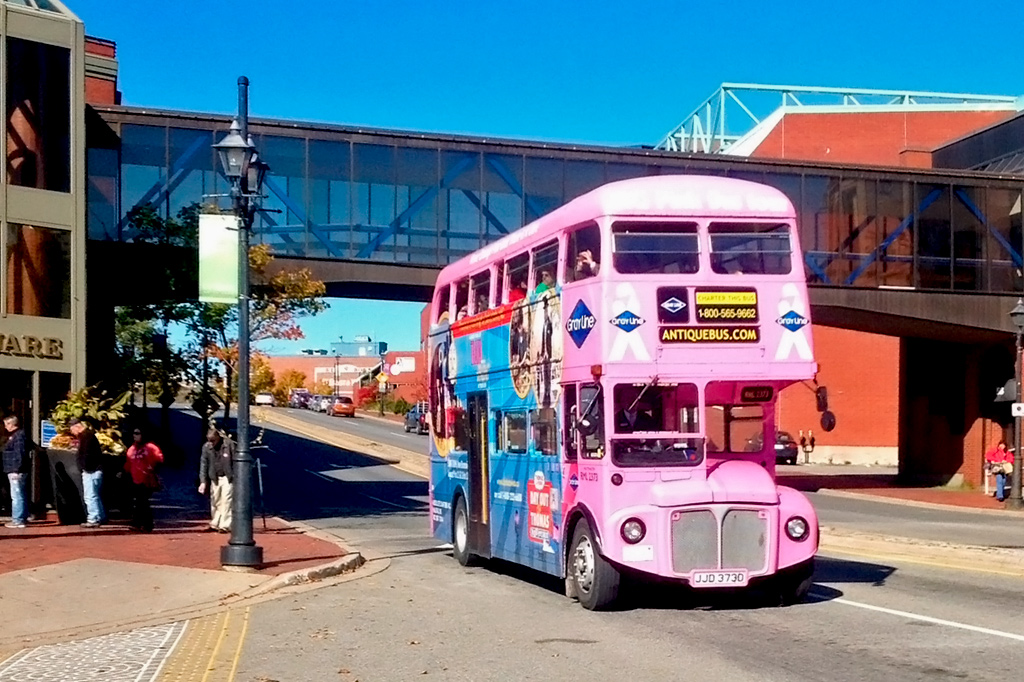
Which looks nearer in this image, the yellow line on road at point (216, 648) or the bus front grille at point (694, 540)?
the yellow line on road at point (216, 648)

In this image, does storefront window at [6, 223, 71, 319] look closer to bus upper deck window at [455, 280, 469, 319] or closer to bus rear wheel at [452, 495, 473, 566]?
bus upper deck window at [455, 280, 469, 319]

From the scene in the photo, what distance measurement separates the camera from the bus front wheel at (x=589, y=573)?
12.8 metres

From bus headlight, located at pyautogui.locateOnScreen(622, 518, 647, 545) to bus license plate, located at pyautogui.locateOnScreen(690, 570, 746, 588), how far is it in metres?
0.64

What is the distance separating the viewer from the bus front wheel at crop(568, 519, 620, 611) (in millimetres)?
12766

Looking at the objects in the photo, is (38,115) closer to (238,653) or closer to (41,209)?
(41,209)

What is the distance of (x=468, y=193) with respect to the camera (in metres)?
35.7

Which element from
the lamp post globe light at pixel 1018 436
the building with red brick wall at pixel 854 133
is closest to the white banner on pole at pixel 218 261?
the lamp post globe light at pixel 1018 436

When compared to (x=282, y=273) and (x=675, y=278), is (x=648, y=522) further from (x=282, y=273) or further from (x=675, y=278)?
(x=282, y=273)

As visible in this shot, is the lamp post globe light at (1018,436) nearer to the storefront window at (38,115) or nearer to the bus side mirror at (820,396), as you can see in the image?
the bus side mirror at (820,396)

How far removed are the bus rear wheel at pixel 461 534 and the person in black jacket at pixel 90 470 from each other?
588 cm

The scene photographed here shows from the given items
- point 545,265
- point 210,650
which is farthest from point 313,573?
point 210,650

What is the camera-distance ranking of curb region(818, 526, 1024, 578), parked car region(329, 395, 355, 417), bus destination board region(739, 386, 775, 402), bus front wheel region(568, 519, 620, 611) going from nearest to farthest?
bus front wheel region(568, 519, 620, 611), bus destination board region(739, 386, 775, 402), curb region(818, 526, 1024, 578), parked car region(329, 395, 355, 417)

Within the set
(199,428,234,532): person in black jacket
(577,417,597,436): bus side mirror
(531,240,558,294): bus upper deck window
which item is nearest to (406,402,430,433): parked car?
(199,428,234,532): person in black jacket

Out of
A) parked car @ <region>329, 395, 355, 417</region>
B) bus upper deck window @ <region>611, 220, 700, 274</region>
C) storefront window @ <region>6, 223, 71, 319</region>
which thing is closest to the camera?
bus upper deck window @ <region>611, 220, 700, 274</region>
